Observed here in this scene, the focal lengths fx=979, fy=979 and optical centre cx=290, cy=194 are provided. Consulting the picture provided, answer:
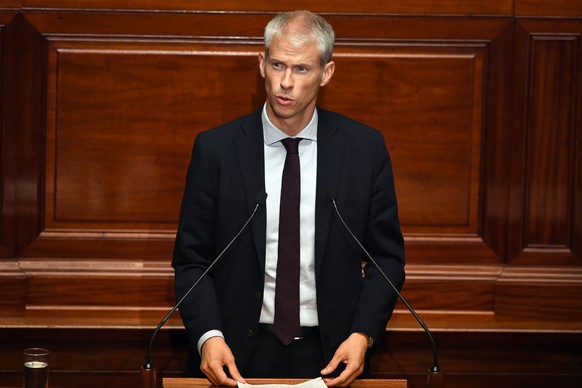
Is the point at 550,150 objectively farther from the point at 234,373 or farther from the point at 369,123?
the point at 234,373

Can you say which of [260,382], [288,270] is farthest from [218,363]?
[288,270]

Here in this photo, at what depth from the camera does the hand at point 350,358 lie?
7.92ft

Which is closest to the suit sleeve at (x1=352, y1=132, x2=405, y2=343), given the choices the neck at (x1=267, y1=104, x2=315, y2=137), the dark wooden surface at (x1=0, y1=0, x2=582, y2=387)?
Answer: the neck at (x1=267, y1=104, x2=315, y2=137)

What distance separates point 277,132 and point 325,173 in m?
0.19

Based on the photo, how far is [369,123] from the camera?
11.8ft

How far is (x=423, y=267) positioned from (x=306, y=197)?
92cm

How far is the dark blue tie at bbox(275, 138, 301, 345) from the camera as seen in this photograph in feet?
9.15

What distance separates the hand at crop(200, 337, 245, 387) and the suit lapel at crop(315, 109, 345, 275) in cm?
41

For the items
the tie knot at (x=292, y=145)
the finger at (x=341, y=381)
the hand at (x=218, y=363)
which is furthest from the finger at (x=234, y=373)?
the tie knot at (x=292, y=145)

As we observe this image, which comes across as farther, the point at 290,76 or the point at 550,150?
the point at 550,150

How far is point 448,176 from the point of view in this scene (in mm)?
3627

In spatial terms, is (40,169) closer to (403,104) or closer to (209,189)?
(209,189)

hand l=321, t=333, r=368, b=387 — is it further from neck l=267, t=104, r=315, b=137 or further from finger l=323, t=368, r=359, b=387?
neck l=267, t=104, r=315, b=137

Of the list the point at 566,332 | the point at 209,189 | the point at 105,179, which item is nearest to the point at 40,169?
the point at 105,179
